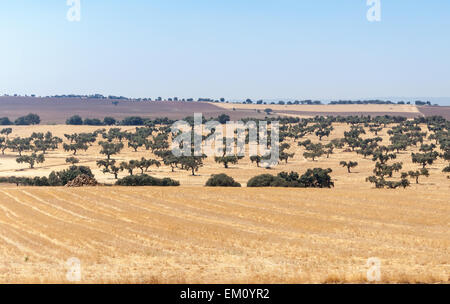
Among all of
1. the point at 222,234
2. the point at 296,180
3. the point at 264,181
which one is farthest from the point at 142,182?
the point at 222,234

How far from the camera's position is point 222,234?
3175 centimetres

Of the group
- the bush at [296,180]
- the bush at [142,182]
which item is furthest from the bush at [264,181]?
the bush at [142,182]

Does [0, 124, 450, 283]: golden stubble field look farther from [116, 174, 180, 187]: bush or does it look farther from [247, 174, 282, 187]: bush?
[116, 174, 180, 187]: bush

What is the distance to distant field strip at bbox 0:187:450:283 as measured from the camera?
68.9ft

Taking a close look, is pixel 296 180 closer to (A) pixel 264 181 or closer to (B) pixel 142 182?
(A) pixel 264 181

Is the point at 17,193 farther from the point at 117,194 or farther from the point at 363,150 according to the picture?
the point at 363,150

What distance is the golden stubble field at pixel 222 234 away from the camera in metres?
21.0

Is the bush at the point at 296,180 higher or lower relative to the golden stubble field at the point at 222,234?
lower

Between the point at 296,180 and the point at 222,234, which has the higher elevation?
the point at 222,234

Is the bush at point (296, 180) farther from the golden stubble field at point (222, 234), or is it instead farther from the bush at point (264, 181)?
the golden stubble field at point (222, 234)

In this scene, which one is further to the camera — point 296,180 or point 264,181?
point 296,180

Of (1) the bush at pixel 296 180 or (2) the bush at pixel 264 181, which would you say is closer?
(2) the bush at pixel 264 181

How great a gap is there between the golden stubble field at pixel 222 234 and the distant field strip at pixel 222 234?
0.06 metres

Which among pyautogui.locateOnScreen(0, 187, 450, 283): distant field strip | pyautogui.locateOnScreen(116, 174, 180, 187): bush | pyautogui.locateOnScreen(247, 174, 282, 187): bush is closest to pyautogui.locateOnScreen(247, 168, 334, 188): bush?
pyautogui.locateOnScreen(247, 174, 282, 187): bush
